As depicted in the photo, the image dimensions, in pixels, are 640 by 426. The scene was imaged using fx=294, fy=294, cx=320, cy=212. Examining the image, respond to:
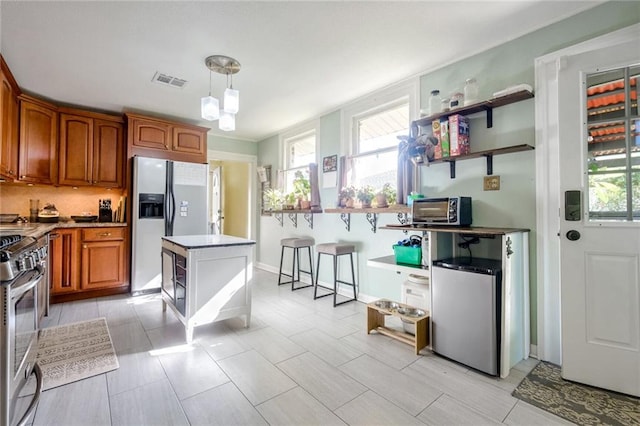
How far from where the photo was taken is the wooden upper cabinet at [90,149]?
11.8 ft

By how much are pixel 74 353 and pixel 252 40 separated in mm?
2730

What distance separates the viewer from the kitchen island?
2367mm

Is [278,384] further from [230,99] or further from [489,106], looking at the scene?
[489,106]

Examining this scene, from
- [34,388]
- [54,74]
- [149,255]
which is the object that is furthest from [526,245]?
[54,74]

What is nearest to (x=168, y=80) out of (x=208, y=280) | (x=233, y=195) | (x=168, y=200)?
(x=168, y=200)

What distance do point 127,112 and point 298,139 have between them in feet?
7.80

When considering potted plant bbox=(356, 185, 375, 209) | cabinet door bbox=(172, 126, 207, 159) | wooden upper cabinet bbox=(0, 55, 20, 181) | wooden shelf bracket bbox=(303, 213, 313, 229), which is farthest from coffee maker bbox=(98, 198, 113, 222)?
potted plant bbox=(356, 185, 375, 209)

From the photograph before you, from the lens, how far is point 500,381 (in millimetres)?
1854

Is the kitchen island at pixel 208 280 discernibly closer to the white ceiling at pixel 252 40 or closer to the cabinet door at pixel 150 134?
the white ceiling at pixel 252 40

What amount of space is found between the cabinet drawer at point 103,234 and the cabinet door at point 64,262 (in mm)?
85

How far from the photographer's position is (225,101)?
2539mm

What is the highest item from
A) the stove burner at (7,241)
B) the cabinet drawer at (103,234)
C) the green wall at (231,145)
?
the green wall at (231,145)

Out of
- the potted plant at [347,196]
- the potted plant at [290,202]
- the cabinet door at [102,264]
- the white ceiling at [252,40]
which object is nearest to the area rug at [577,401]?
the potted plant at [347,196]

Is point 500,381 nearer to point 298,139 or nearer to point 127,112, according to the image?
point 298,139
